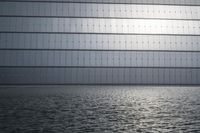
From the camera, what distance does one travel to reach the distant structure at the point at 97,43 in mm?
55656

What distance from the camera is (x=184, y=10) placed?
196 ft

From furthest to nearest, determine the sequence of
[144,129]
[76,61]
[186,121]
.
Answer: [76,61], [186,121], [144,129]

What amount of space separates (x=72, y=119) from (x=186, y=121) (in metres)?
5.41

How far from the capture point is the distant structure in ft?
183

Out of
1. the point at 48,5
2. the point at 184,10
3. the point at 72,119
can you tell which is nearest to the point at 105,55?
the point at 48,5

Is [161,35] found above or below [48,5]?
below

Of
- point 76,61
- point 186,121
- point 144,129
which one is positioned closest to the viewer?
point 144,129

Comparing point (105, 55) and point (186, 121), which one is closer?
point (186, 121)

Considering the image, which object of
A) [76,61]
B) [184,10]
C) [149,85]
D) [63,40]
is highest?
[184,10]

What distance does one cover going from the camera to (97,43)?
5675cm

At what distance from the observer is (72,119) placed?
16.2m

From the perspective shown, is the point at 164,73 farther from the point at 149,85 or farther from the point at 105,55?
the point at 105,55

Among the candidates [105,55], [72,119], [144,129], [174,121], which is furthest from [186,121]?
[105,55]

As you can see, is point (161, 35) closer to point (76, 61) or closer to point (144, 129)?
point (76, 61)
